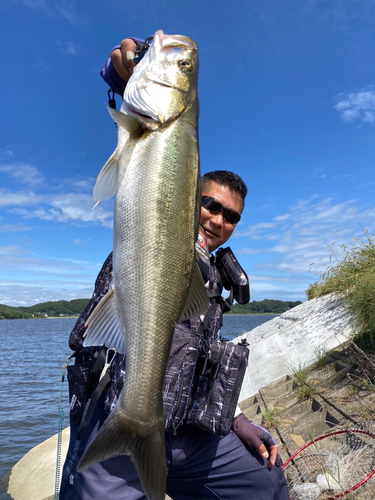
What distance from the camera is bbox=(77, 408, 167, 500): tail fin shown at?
1768 millimetres

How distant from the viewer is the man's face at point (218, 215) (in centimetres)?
326

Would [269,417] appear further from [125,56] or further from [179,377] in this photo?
[125,56]

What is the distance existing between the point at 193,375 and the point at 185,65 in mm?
2032

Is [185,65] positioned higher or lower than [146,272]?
higher

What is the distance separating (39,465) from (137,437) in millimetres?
6749

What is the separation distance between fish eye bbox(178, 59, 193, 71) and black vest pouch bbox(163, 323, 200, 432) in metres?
1.70

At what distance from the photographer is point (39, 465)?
7035 mm

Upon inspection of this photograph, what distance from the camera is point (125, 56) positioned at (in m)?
2.27

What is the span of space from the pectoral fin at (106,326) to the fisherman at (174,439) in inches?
14.0

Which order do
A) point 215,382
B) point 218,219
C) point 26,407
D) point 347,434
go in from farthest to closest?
point 26,407
point 347,434
point 218,219
point 215,382

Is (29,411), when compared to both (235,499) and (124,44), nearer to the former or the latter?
(235,499)

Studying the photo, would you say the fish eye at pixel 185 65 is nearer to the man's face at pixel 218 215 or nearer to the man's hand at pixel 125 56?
the man's hand at pixel 125 56

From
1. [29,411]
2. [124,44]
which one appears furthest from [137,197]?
[29,411]

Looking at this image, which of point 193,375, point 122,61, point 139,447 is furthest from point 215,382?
point 122,61
